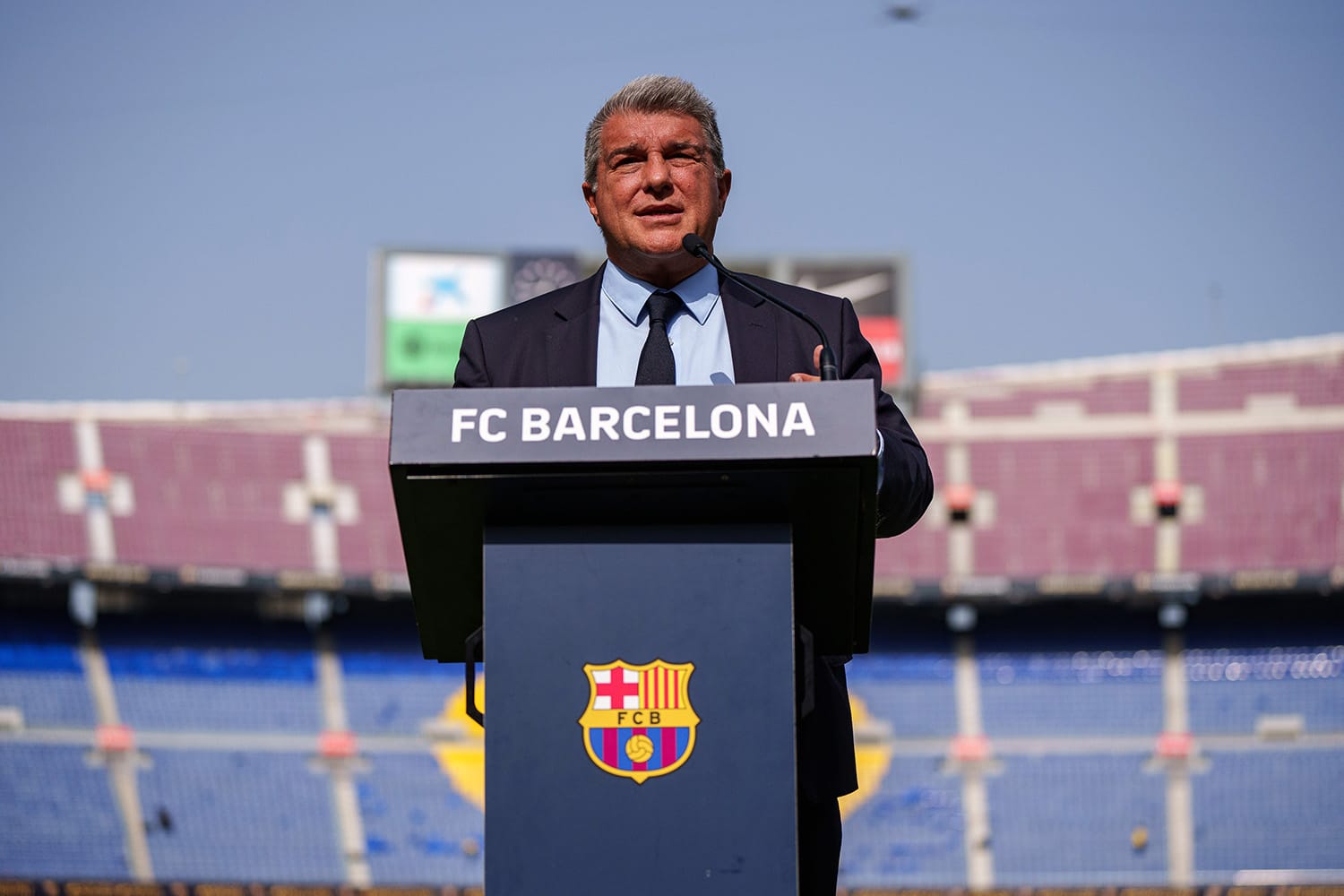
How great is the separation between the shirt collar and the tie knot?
0.02 meters

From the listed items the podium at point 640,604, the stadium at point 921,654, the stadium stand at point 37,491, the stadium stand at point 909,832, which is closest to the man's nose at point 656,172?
the podium at point 640,604

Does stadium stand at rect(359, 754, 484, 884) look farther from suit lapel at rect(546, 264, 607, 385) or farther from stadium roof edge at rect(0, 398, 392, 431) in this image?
suit lapel at rect(546, 264, 607, 385)

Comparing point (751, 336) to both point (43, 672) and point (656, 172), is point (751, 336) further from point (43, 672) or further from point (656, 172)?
point (43, 672)

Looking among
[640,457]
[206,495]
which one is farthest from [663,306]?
[206,495]

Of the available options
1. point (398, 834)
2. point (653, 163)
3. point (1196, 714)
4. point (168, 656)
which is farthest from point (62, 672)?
point (653, 163)

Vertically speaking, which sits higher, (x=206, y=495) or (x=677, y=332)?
(x=677, y=332)

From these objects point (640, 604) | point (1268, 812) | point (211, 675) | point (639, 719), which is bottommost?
point (1268, 812)

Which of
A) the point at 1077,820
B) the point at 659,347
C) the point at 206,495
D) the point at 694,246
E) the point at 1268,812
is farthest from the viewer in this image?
the point at 206,495

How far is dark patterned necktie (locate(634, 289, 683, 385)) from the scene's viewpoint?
2.27 meters

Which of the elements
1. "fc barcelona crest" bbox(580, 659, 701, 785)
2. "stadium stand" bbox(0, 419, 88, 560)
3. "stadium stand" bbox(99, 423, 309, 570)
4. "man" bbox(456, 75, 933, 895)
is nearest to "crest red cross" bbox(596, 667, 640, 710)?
"fc barcelona crest" bbox(580, 659, 701, 785)

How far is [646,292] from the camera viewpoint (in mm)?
2451

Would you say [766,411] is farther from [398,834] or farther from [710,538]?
[398,834]

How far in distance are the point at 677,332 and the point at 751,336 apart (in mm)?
111

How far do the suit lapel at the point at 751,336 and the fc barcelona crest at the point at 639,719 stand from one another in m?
0.62
